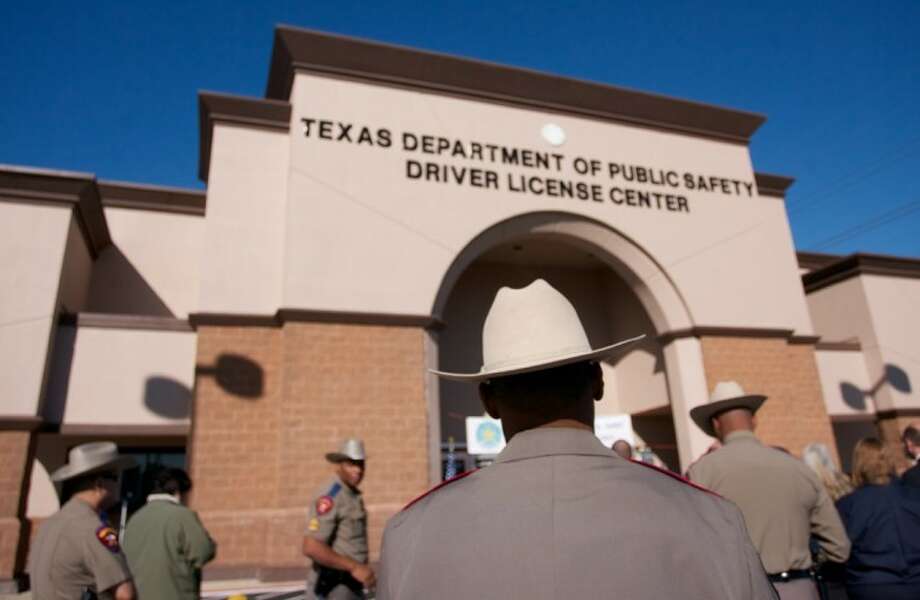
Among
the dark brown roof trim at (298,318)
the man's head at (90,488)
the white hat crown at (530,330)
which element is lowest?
the man's head at (90,488)

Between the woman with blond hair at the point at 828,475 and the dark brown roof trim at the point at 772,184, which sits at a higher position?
the dark brown roof trim at the point at 772,184

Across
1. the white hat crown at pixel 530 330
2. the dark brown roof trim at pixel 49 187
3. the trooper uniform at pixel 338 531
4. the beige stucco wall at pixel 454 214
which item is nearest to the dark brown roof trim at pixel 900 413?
the beige stucco wall at pixel 454 214

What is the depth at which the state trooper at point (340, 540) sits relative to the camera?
4090 mm

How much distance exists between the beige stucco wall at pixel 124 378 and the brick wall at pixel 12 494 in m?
0.76

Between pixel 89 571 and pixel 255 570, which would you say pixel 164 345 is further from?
pixel 89 571

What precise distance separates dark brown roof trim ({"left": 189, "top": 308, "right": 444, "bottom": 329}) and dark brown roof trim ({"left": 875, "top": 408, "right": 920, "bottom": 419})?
11146mm

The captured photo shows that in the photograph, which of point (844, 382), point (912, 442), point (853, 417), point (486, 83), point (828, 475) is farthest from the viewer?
point (844, 382)

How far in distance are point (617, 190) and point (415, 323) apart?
5394mm

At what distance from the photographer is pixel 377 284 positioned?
10.5 meters

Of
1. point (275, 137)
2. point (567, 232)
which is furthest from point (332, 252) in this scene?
point (567, 232)

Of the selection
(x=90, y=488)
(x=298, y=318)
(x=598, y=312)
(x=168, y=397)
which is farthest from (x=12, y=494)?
(x=598, y=312)

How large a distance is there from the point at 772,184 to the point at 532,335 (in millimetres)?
15128

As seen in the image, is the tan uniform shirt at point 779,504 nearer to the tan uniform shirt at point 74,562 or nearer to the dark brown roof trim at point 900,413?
the tan uniform shirt at point 74,562

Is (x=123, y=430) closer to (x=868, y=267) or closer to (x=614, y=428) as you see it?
(x=614, y=428)
